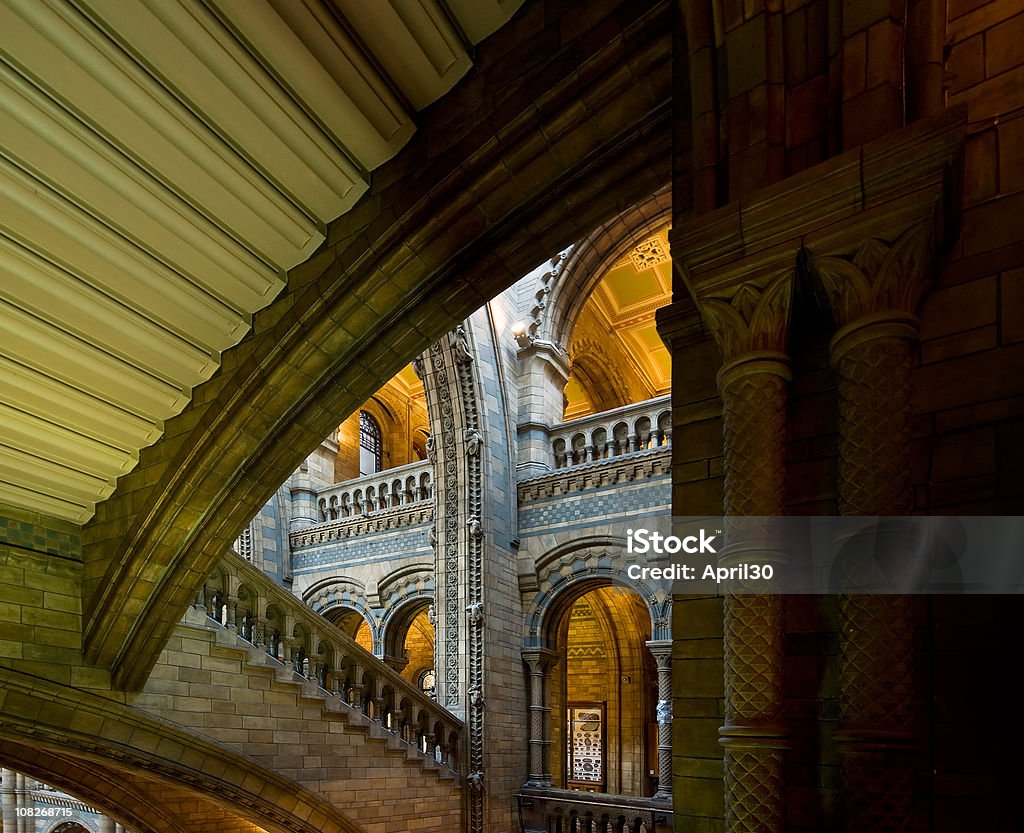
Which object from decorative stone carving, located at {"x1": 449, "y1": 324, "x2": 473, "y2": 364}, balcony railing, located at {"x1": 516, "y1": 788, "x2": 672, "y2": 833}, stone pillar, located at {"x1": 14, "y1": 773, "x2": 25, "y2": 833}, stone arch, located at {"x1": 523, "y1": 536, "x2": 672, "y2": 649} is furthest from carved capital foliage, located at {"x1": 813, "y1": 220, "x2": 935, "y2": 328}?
stone pillar, located at {"x1": 14, "y1": 773, "x2": 25, "y2": 833}

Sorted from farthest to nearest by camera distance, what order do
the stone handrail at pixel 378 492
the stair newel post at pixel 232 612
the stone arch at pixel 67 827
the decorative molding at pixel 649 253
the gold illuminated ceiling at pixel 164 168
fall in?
1. the decorative molding at pixel 649 253
2. the stone arch at pixel 67 827
3. the stone handrail at pixel 378 492
4. the stair newel post at pixel 232 612
5. the gold illuminated ceiling at pixel 164 168

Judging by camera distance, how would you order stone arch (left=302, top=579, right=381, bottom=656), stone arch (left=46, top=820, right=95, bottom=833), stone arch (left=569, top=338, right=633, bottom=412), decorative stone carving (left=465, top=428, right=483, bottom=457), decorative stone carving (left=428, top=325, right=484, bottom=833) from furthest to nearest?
stone arch (left=569, top=338, right=633, bottom=412), stone arch (left=46, top=820, right=95, bottom=833), stone arch (left=302, top=579, right=381, bottom=656), decorative stone carving (left=465, top=428, right=483, bottom=457), decorative stone carving (left=428, top=325, right=484, bottom=833)

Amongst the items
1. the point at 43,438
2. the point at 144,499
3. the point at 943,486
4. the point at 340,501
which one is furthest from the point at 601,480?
the point at 943,486

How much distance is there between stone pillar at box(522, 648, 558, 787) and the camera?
9.35m

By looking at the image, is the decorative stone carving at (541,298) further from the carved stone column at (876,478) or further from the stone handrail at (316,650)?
the carved stone column at (876,478)

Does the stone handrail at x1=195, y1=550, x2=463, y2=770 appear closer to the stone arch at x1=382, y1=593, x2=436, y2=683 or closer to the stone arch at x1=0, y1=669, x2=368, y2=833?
the stone arch at x1=0, y1=669, x2=368, y2=833

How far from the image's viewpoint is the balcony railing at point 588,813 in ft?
26.9

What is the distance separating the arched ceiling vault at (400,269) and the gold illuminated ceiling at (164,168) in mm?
228

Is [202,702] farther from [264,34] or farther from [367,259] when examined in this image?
[264,34]

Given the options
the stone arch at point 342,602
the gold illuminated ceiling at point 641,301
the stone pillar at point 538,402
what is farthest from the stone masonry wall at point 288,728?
the gold illuminated ceiling at point 641,301

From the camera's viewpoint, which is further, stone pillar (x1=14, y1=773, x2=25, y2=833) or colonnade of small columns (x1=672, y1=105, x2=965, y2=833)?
stone pillar (x1=14, y1=773, x2=25, y2=833)

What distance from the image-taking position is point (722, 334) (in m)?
2.44

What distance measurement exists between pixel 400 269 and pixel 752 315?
2.61 meters

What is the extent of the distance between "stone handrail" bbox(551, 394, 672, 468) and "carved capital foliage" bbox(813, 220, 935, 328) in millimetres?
6915
